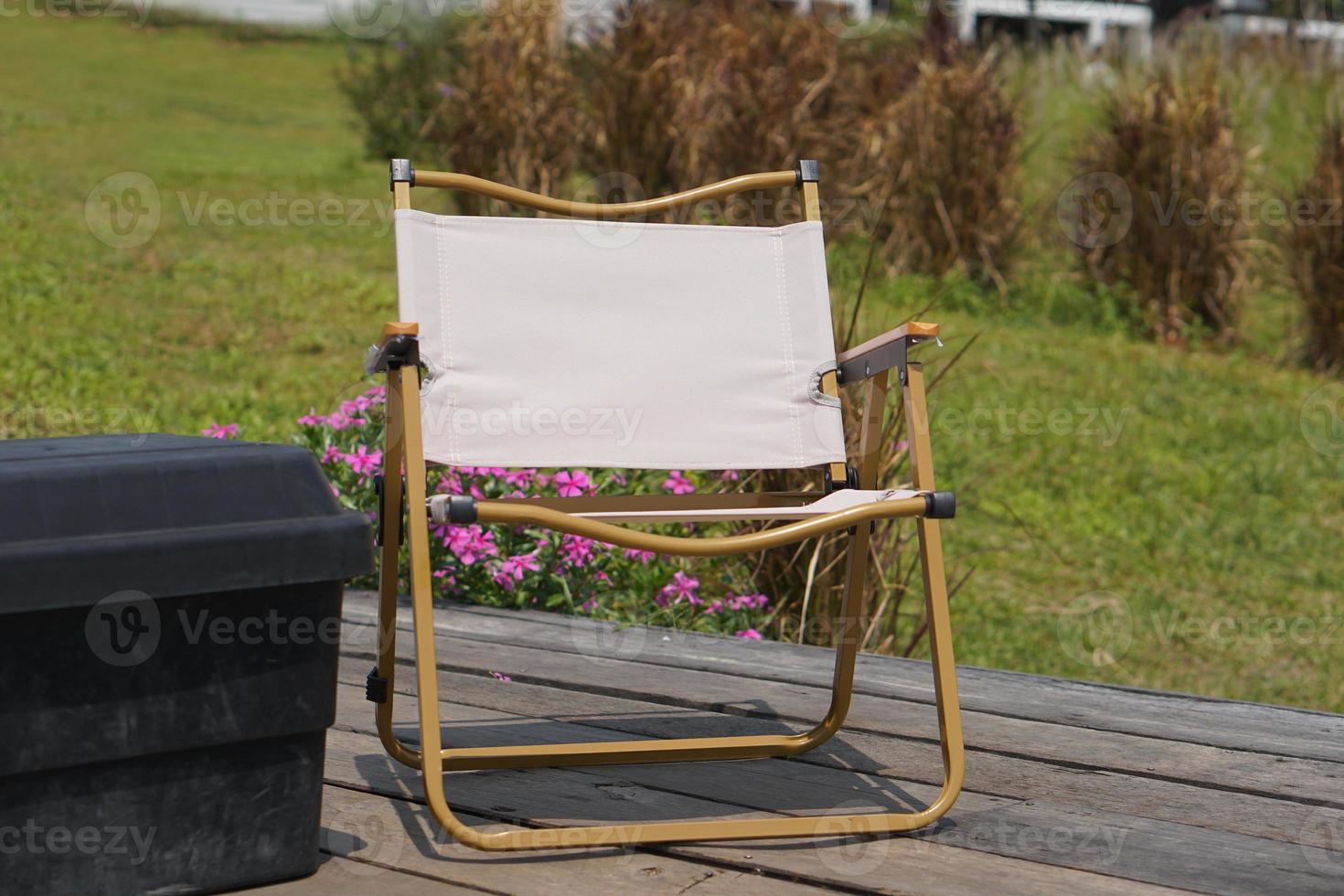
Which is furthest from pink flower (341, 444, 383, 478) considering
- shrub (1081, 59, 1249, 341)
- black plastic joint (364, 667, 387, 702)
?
shrub (1081, 59, 1249, 341)

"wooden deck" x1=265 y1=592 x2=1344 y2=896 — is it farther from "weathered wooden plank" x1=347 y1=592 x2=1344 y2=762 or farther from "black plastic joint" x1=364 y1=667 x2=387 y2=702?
"black plastic joint" x1=364 y1=667 x2=387 y2=702

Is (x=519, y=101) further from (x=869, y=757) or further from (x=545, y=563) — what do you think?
(x=869, y=757)

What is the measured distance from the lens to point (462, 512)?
1.68 meters

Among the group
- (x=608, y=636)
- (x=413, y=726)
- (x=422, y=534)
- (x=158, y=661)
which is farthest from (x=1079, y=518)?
(x=158, y=661)

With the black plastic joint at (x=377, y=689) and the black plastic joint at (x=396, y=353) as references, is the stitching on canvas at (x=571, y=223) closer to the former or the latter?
the black plastic joint at (x=396, y=353)

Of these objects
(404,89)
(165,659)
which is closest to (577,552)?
(165,659)

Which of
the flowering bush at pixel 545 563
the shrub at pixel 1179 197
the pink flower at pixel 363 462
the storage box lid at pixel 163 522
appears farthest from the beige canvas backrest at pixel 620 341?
the shrub at pixel 1179 197

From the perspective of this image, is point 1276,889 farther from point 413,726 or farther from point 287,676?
point 413,726

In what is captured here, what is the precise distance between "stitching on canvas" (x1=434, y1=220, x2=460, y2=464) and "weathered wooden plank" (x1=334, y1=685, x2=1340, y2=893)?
52cm

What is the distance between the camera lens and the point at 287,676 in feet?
5.31

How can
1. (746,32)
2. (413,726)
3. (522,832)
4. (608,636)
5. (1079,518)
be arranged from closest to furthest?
(522,832) → (413,726) → (608,636) → (1079,518) → (746,32)

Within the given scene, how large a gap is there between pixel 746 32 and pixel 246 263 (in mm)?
3112

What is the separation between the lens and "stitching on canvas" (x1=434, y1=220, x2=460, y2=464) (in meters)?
2.06

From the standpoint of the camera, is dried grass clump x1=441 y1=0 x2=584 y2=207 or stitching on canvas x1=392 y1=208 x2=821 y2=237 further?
dried grass clump x1=441 y1=0 x2=584 y2=207
